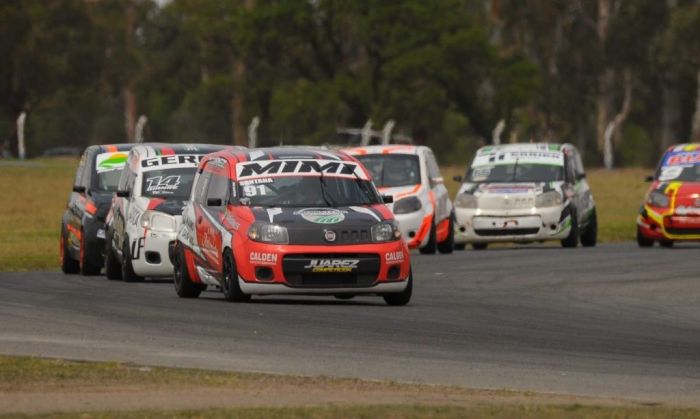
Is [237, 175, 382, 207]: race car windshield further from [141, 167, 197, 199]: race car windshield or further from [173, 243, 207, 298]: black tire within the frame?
[141, 167, 197, 199]: race car windshield

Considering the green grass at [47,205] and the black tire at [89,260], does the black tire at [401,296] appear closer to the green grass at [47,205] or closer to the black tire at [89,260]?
the black tire at [89,260]

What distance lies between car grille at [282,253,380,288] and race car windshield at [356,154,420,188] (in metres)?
10.9

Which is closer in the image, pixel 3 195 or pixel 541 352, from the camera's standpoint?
pixel 541 352

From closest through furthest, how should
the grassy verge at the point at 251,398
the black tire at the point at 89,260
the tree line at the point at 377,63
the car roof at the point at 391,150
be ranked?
the grassy verge at the point at 251,398
the black tire at the point at 89,260
the car roof at the point at 391,150
the tree line at the point at 377,63

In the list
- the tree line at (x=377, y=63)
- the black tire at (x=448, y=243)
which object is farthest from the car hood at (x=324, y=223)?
the tree line at (x=377, y=63)

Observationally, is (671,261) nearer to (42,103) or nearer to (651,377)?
(651,377)

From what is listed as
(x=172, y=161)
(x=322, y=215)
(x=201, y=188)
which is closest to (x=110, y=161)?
(x=172, y=161)

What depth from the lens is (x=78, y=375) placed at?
11.4 metres

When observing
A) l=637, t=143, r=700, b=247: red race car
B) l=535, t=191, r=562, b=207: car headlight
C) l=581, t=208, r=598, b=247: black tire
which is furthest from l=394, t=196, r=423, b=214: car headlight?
l=581, t=208, r=598, b=247: black tire

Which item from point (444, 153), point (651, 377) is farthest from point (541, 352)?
point (444, 153)

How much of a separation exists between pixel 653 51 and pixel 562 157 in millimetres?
46727

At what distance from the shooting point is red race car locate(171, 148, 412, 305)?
1644 cm

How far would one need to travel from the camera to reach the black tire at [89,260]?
74.3ft

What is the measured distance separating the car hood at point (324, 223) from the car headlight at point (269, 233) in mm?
47
